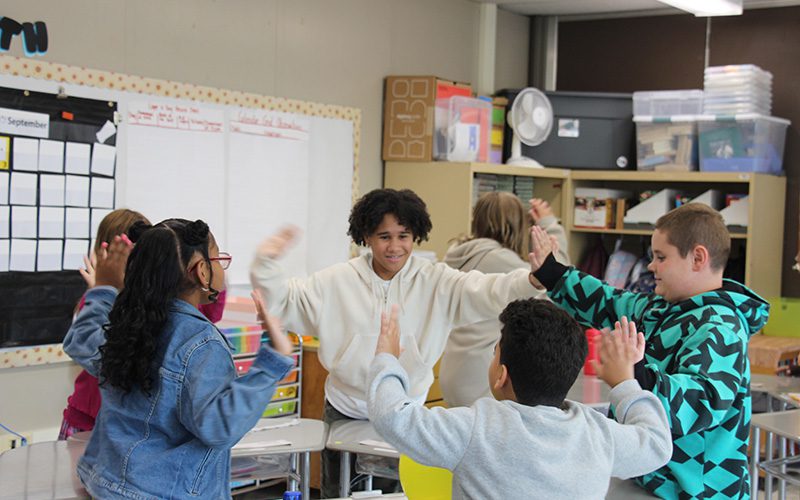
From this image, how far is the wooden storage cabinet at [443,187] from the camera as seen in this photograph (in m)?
5.34

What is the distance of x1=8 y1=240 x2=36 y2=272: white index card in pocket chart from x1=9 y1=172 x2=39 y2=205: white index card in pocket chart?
0.16m

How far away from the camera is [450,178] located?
537 centimetres

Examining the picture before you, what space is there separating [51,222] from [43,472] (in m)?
1.70

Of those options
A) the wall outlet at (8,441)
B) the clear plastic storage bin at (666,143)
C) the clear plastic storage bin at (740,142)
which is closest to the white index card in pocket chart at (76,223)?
the wall outlet at (8,441)

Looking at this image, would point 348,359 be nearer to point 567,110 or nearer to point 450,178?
point 450,178

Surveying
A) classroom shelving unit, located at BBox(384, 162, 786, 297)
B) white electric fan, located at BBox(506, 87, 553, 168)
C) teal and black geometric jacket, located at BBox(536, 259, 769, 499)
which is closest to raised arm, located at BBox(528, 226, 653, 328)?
teal and black geometric jacket, located at BBox(536, 259, 769, 499)

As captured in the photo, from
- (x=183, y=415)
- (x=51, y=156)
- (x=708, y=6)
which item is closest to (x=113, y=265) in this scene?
(x=183, y=415)

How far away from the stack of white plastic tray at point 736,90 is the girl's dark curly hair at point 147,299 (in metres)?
4.41

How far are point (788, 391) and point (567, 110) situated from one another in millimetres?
2392

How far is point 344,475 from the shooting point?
2.95 m

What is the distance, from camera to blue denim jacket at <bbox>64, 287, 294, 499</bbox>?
1883 millimetres

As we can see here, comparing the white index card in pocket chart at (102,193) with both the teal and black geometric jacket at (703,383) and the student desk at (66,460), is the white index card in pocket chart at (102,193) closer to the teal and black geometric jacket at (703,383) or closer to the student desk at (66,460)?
the student desk at (66,460)

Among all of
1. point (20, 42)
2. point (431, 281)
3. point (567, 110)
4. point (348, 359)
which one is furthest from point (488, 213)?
point (567, 110)

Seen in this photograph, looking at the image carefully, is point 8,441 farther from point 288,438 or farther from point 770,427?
point 770,427
